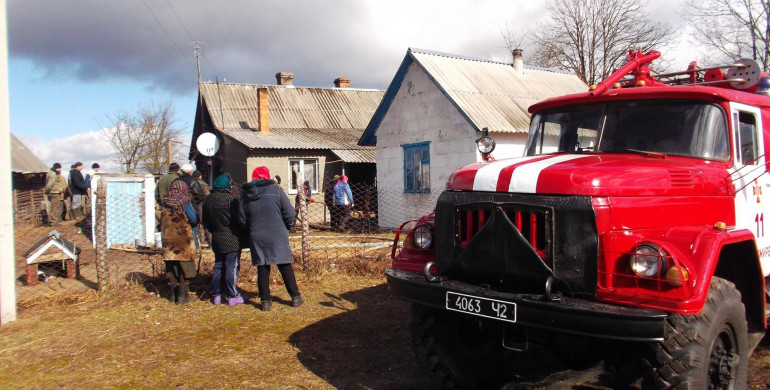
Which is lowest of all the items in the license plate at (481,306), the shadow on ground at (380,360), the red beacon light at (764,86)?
the shadow on ground at (380,360)

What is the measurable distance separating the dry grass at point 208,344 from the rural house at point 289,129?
1346 centimetres

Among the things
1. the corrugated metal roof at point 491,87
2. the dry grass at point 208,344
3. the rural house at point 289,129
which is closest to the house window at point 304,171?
the rural house at point 289,129

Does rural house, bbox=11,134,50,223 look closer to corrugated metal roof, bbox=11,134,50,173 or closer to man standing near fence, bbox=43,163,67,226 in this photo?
corrugated metal roof, bbox=11,134,50,173

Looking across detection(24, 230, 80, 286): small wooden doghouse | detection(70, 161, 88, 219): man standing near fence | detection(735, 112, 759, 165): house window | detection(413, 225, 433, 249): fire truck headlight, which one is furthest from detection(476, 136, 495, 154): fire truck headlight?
detection(70, 161, 88, 219): man standing near fence

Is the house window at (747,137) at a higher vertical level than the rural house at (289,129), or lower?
lower

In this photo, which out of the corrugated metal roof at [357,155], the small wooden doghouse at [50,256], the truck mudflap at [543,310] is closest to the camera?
the truck mudflap at [543,310]

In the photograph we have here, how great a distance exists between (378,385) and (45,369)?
9.63 ft

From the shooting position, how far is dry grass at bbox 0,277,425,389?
451cm

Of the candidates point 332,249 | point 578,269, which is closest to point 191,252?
point 332,249

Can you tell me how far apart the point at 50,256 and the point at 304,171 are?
1330cm

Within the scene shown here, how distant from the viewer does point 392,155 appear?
1551 centimetres

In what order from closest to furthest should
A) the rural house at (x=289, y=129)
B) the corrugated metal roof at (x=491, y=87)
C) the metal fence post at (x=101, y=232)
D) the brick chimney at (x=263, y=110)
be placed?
the metal fence post at (x=101, y=232), the corrugated metal roof at (x=491, y=87), the rural house at (x=289, y=129), the brick chimney at (x=263, y=110)

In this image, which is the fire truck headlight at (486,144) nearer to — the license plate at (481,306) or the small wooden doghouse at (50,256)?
the license plate at (481,306)

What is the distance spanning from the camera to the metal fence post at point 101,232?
6.84 m
